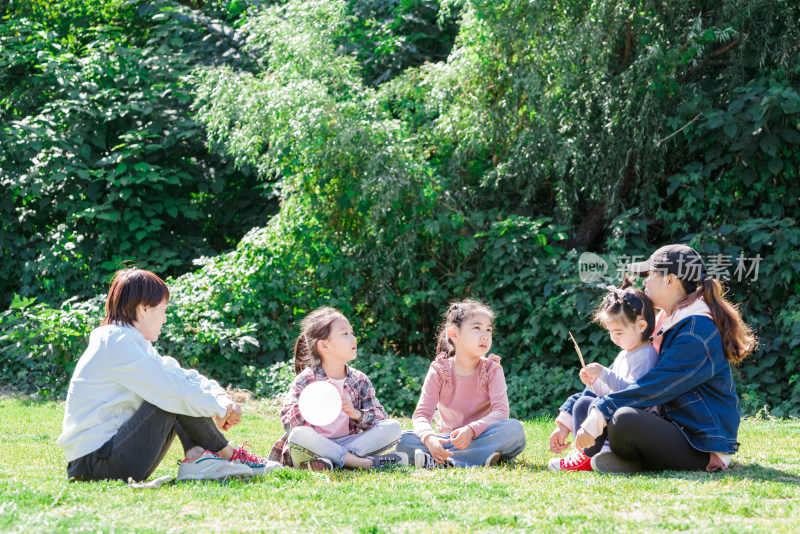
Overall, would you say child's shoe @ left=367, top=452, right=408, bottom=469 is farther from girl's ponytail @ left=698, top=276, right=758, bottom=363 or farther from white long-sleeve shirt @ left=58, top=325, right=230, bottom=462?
girl's ponytail @ left=698, top=276, right=758, bottom=363

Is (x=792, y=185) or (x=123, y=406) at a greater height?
(x=792, y=185)

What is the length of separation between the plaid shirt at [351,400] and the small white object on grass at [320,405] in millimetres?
77

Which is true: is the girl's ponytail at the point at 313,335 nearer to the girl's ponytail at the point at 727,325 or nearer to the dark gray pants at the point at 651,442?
the dark gray pants at the point at 651,442

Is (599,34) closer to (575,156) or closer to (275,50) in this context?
(575,156)

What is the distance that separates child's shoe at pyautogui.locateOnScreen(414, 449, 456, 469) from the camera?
159 inches

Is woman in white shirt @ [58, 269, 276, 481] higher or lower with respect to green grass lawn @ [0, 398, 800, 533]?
higher

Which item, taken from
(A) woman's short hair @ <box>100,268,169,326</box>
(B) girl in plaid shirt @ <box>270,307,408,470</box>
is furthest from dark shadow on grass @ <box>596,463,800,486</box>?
(A) woman's short hair @ <box>100,268,169,326</box>

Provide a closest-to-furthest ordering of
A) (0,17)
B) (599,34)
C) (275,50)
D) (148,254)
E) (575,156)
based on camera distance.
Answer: (599,34), (575,156), (275,50), (148,254), (0,17)

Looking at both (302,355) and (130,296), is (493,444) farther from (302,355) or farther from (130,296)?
(130,296)

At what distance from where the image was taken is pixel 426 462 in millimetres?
4074

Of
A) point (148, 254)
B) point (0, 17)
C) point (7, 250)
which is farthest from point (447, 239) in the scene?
point (0, 17)

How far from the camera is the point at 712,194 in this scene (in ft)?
25.3

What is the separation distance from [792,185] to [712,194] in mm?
691

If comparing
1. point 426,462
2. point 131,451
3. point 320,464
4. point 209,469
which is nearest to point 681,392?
point 426,462
